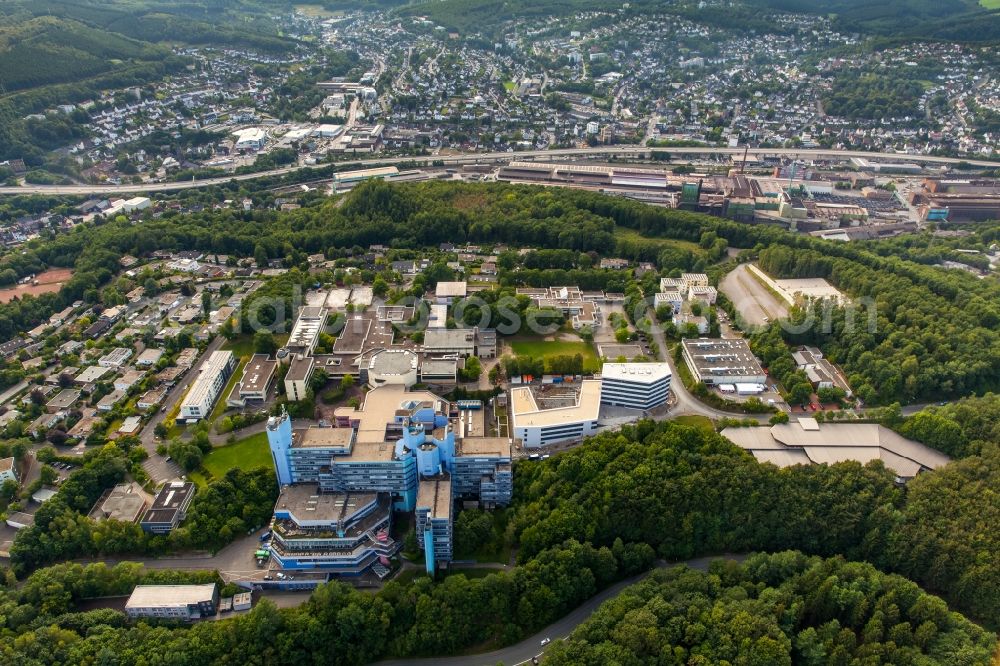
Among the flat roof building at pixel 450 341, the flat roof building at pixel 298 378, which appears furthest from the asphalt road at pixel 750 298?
the flat roof building at pixel 298 378

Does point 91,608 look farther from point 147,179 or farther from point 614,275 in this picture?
point 147,179

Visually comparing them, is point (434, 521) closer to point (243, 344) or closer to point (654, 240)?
point (243, 344)

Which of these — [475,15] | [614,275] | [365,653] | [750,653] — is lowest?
[365,653]

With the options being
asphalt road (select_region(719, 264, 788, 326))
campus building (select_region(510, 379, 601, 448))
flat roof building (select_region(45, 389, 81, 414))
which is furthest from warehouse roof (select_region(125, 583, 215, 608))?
asphalt road (select_region(719, 264, 788, 326))

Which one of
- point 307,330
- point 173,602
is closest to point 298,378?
point 307,330

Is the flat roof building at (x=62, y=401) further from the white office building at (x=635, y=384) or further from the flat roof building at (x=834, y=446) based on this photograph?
the flat roof building at (x=834, y=446)

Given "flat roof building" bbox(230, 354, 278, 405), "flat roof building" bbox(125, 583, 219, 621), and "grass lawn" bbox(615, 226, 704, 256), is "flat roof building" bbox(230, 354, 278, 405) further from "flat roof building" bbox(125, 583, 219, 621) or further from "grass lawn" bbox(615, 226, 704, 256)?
"grass lawn" bbox(615, 226, 704, 256)

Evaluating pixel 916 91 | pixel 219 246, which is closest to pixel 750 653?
pixel 219 246
